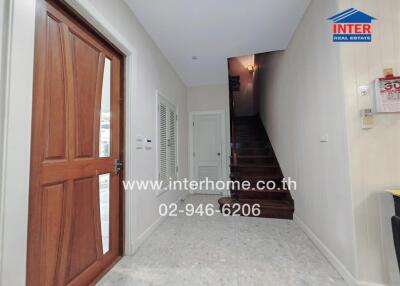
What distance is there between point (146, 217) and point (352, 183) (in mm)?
2154

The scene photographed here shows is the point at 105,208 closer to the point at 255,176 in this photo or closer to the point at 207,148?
the point at 255,176

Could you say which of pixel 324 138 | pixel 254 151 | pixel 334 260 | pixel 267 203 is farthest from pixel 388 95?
pixel 254 151

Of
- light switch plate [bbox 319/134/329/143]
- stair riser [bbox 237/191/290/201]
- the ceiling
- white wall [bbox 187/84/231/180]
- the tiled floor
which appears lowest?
the tiled floor

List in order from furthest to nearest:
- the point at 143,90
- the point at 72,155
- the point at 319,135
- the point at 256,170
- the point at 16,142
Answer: the point at 256,170 → the point at 143,90 → the point at 319,135 → the point at 72,155 → the point at 16,142

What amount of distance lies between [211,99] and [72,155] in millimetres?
3640

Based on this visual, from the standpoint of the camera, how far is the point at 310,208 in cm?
232

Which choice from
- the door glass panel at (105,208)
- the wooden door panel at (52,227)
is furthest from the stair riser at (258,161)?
the wooden door panel at (52,227)

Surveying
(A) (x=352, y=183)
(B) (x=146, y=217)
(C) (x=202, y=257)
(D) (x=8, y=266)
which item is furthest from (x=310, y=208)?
(D) (x=8, y=266)

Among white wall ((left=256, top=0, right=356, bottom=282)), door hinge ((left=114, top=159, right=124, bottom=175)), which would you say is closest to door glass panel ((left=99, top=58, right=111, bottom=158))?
door hinge ((left=114, top=159, right=124, bottom=175))

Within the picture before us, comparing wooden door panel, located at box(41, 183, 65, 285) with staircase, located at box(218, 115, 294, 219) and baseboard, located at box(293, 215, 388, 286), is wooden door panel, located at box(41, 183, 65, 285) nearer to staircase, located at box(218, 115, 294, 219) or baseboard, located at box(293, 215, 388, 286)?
baseboard, located at box(293, 215, 388, 286)

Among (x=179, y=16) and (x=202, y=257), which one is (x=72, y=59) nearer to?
(x=179, y=16)

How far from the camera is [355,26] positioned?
5.03ft

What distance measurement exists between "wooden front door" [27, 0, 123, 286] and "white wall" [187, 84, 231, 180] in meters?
2.85

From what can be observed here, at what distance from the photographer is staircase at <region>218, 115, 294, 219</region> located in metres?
3.05
